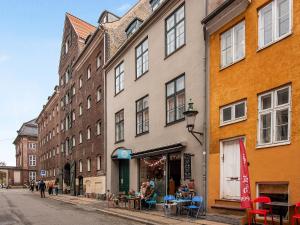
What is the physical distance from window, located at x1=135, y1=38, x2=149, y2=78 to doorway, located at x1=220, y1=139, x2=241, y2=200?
29.5 feet

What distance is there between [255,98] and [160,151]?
7.33 meters

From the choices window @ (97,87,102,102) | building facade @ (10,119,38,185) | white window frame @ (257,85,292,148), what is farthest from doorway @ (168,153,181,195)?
building facade @ (10,119,38,185)

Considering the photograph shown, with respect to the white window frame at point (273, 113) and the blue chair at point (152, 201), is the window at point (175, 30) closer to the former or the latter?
the white window frame at point (273, 113)

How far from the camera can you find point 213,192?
15.2 m

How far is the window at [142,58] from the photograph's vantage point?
22.7 meters

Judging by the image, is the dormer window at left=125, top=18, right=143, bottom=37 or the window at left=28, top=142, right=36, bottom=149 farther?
the window at left=28, top=142, right=36, bottom=149

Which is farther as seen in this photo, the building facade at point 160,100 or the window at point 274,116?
the building facade at point 160,100

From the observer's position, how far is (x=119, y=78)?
27641 mm

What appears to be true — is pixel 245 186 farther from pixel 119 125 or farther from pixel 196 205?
pixel 119 125

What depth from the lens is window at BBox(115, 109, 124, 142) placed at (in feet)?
86.8

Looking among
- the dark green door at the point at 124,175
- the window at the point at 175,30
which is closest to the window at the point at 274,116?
the window at the point at 175,30

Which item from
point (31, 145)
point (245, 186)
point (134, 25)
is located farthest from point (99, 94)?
point (31, 145)

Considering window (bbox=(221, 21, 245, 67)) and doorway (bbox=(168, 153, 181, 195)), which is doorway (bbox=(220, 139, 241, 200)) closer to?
window (bbox=(221, 21, 245, 67))

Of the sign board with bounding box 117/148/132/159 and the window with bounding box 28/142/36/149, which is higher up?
the sign board with bounding box 117/148/132/159
